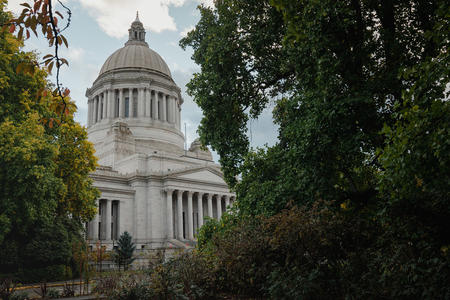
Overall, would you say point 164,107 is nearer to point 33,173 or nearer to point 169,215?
point 169,215

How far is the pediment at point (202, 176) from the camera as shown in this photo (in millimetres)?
50175

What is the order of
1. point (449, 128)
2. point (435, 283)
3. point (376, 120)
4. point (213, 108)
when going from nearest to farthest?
point (449, 128)
point (435, 283)
point (376, 120)
point (213, 108)

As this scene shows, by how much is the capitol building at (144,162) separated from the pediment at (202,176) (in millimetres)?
26

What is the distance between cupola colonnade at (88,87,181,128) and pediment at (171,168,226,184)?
17.1 metres

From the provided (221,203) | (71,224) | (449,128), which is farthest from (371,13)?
(221,203)

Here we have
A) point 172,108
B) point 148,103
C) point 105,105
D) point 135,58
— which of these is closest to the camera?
point 105,105

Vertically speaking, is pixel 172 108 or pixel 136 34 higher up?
pixel 136 34

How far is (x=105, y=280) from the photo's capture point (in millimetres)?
12859

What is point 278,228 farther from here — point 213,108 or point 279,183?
point 213,108

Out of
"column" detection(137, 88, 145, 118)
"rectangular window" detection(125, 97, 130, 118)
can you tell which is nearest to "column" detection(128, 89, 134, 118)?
"rectangular window" detection(125, 97, 130, 118)

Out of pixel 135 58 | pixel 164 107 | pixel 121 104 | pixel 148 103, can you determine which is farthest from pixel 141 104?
pixel 135 58

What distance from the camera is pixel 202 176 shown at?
172 ft

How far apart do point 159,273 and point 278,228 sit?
13.1 ft

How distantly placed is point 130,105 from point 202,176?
71.0 ft
